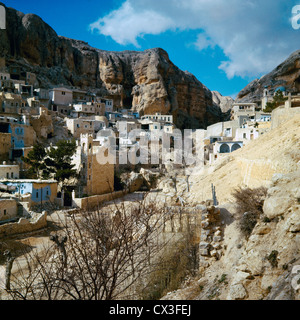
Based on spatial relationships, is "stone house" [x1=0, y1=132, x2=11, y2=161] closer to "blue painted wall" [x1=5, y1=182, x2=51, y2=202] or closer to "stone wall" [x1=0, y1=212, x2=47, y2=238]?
"blue painted wall" [x1=5, y1=182, x2=51, y2=202]

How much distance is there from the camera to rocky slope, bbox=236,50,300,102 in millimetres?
52781

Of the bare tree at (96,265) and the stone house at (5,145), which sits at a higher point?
the stone house at (5,145)

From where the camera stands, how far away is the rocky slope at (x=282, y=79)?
5278cm

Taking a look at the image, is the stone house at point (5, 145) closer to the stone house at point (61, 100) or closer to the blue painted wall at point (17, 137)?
the blue painted wall at point (17, 137)

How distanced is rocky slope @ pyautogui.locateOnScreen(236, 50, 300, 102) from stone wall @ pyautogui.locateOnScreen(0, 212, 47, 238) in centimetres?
4903

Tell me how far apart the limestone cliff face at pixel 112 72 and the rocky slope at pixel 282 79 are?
11.5m

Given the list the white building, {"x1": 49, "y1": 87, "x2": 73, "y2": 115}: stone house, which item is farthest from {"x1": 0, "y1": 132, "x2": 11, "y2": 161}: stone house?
the white building

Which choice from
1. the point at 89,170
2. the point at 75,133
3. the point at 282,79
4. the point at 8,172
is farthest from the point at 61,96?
the point at 282,79

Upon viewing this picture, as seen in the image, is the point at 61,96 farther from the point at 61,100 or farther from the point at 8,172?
the point at 8,172

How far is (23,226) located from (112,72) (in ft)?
159

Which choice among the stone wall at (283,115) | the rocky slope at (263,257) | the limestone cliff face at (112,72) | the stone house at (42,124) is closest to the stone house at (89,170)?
the stone house at (42,124)

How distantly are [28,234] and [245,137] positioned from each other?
100ft

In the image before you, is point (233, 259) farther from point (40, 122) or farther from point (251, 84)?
point (251, 84)

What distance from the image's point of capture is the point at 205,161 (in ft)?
134
